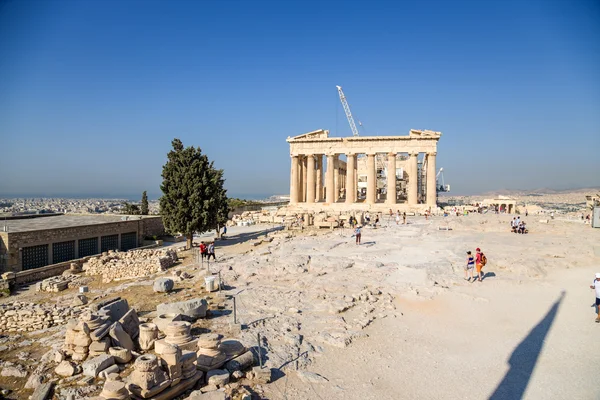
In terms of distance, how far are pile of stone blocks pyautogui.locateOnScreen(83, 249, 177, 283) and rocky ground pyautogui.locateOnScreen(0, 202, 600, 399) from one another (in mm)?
866

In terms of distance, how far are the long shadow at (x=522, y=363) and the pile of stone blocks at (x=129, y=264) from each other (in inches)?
650

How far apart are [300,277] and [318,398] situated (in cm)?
836

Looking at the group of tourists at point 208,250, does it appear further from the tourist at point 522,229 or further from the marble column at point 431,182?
the marble column at point 431,182

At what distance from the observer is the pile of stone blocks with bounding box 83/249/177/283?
2033 cm

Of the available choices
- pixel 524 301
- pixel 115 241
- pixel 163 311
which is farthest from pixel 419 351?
pixel 115 241

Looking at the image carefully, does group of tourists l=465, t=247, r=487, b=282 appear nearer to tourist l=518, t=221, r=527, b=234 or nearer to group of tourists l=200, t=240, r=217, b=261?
group of tourists l=200, t=240, r=217, b=261

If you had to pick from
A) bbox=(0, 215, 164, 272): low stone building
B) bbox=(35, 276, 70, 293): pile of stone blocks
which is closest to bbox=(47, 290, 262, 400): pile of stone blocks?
bbox=(35, 276, 70, 293): pile of stone blocks

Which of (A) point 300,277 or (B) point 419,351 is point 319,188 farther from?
(B) point 419,351

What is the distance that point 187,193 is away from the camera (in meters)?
25.1

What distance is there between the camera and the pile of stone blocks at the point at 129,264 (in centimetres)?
2033

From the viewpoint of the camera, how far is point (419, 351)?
361 inches

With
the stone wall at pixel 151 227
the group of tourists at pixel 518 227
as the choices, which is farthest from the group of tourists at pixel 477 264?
the stone wall at pixel 151 227

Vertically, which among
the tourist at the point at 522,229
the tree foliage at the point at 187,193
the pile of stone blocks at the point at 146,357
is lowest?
the pile of stone blocks at the point at 146,357

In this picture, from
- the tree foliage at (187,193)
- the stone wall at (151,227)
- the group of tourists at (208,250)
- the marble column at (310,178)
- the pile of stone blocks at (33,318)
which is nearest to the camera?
the pile of stone blocks at (33,318)
